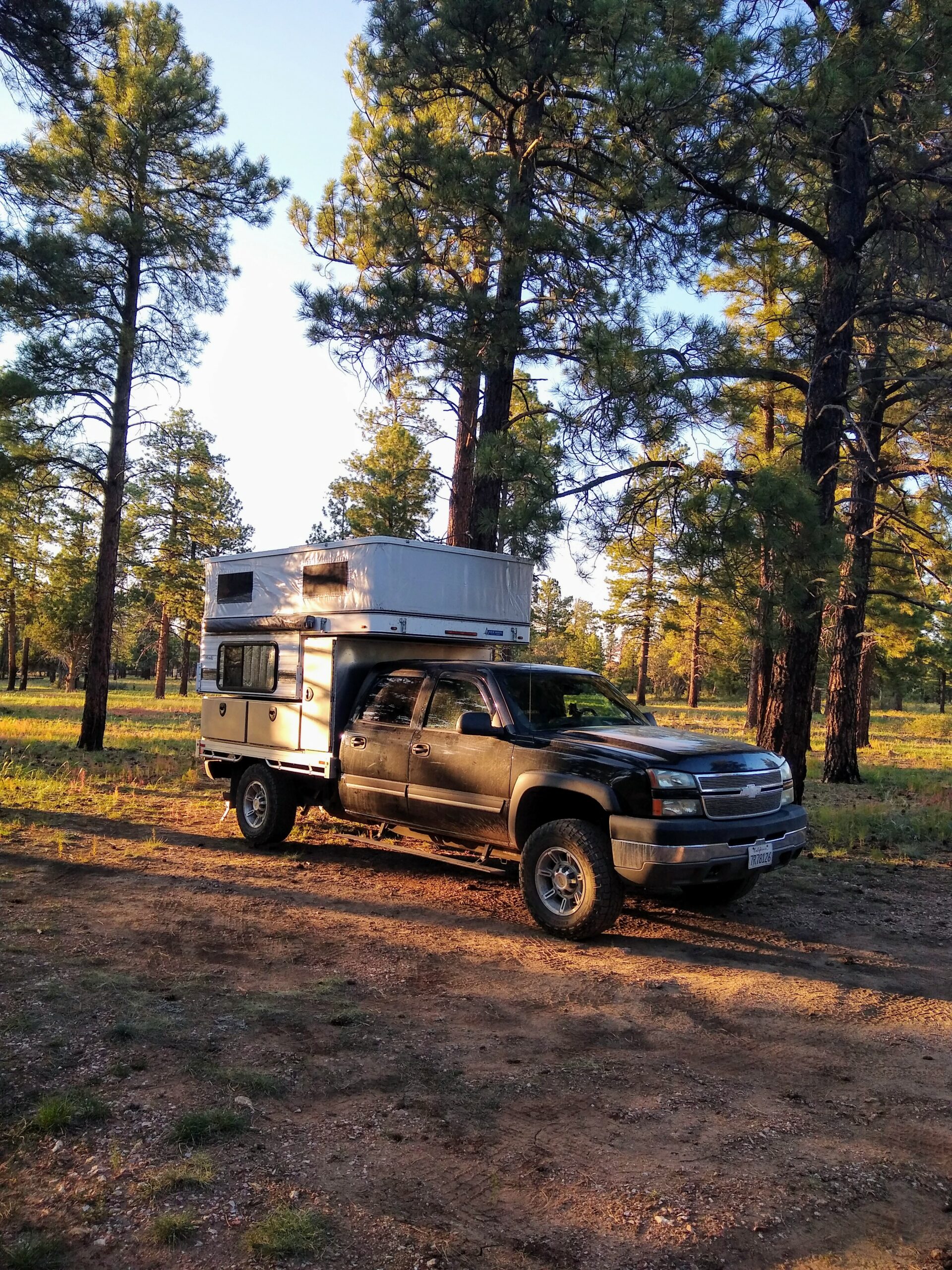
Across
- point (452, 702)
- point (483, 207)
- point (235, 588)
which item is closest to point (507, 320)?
point (483, 207)

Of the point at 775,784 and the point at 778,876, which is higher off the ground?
the point at 775,784

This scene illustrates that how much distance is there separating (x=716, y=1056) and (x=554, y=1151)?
1.33 meters

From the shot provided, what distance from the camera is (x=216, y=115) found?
647 inches

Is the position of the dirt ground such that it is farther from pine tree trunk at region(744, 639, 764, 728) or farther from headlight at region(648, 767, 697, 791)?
pine tree trunk at region(744, 639, 764, 728)

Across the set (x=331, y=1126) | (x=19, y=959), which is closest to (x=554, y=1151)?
(x=331, y=1126)

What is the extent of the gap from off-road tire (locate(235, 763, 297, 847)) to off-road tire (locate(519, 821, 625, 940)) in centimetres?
335

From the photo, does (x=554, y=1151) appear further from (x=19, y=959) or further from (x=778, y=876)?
(x=778, y=876)

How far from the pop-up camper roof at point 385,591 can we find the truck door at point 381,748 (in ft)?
1.71

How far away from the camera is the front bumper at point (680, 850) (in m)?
5.91

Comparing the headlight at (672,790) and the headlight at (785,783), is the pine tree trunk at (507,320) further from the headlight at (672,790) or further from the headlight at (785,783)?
the headlight at (672,790)

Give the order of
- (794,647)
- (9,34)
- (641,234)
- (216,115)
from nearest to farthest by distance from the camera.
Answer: (9,34) → (641,234) → (794,647) → (216,115)

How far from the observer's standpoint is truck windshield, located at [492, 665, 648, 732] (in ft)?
23.4

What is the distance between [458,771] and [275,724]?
2.61 metres

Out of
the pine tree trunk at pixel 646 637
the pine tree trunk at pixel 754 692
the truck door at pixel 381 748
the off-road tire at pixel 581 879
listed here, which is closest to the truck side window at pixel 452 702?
the truck door at pixel 381 748
